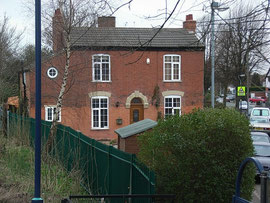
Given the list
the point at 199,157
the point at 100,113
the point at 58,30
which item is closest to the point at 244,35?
the point at 199,157

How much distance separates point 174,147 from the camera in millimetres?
7887

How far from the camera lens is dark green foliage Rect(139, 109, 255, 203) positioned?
7789 mm

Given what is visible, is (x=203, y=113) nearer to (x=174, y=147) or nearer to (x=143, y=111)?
(x=174, y=147)

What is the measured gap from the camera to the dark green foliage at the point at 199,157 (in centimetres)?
779

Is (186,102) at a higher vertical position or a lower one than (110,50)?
lower

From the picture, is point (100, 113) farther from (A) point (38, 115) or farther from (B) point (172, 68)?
(A) point (38, 115)

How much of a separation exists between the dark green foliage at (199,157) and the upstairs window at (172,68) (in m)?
22.3

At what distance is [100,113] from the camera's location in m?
29.6

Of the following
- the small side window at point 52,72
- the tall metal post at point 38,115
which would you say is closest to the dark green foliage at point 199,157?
the tall metal post at point 38,115

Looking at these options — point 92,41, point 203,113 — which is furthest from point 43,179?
point 92,41

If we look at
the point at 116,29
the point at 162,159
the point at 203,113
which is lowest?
the point at 162,159

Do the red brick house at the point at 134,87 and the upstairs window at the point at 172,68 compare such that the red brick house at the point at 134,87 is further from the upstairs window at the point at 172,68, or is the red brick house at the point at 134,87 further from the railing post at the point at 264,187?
the railing post at the point at 264,187

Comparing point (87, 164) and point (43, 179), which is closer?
point (43, 179)

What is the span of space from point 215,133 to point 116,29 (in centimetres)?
2265
